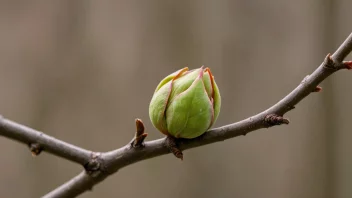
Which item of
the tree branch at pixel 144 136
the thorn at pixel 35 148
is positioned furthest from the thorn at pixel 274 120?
the thorn at pixel 35 148

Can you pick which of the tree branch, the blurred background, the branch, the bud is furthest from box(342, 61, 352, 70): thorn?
the blurred background

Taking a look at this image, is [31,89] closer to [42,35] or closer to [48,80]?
[48,80]

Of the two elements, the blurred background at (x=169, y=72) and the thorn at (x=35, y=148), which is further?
the blurred background at (x=169, y=72)

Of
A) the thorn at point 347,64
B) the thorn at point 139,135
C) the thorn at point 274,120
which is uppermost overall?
the thorn at point 347,64

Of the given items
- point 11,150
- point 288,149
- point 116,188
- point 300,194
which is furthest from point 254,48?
point 11,150

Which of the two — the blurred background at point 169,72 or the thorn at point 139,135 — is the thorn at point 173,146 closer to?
the thorn at point 139,135

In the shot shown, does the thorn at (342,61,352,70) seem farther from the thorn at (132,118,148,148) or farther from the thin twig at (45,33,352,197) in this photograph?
the thorn at (132,118,148,148)

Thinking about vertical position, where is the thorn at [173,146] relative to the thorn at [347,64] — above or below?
below
